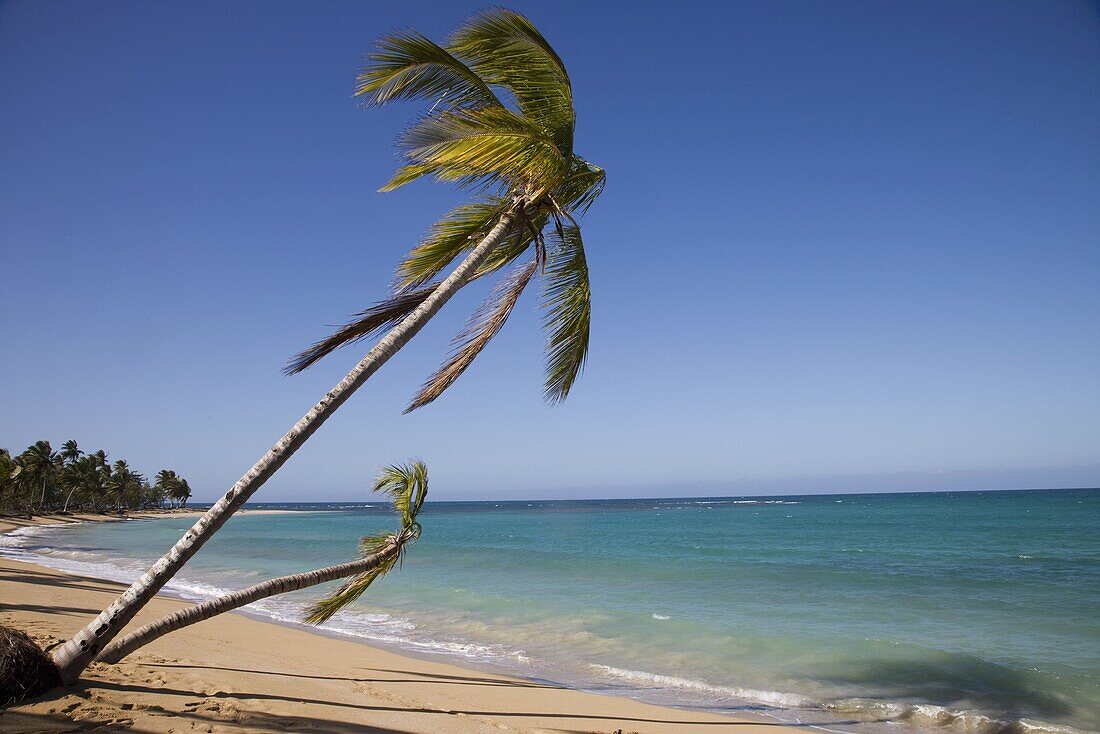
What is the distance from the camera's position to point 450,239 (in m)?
6.12

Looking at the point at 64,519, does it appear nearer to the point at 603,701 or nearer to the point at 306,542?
the point at 306,542

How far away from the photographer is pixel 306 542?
3628 centimetres

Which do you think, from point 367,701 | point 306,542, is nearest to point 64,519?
point 306,542

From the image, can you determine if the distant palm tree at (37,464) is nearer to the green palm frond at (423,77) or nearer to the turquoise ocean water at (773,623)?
the turquoise ocean water at (773,623)

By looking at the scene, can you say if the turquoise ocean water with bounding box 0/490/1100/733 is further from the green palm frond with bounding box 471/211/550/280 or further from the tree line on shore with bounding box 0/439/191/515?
the tree line on shore with bounding box 0/439/191/515

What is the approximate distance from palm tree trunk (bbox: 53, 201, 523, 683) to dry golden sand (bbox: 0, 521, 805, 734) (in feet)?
1.20

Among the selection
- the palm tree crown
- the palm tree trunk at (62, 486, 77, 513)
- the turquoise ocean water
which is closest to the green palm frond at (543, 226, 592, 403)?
the palm tree crown

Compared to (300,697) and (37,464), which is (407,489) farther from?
(37,464)

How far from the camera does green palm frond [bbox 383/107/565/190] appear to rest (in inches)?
204

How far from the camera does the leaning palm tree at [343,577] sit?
4734 mm

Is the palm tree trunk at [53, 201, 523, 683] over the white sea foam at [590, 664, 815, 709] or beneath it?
over

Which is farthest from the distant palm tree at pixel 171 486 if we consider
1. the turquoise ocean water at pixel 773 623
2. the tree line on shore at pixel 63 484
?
the turquoise ocean water at pixel 773 623

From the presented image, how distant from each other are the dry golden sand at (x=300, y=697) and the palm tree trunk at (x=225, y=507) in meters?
0.37

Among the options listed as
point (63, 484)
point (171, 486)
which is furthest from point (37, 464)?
point (171, 486)
